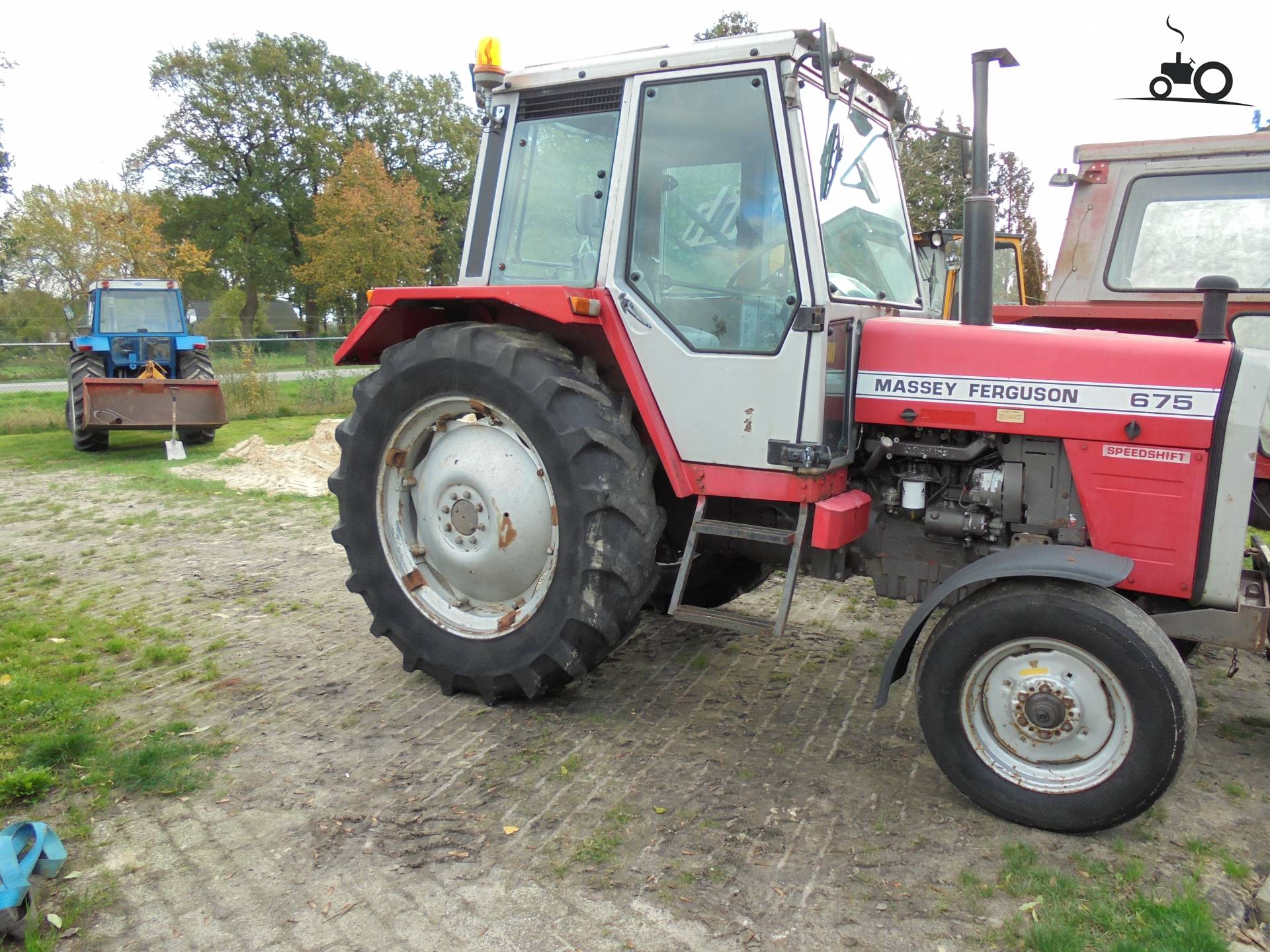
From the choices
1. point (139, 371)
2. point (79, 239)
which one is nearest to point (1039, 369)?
point (139, 371)

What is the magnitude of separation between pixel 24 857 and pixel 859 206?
353 cm

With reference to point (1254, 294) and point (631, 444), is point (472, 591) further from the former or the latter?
point (1254, 294)

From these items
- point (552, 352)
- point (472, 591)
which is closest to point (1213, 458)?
point (552, 352)

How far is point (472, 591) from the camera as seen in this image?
3.92m

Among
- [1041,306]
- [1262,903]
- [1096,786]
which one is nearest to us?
[1262,903]

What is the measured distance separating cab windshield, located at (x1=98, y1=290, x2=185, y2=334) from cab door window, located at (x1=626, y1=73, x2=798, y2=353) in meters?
11.2

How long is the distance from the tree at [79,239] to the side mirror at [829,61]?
26017 mm

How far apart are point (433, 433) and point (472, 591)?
70cm

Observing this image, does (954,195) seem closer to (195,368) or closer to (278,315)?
(195,368)

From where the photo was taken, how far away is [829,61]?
2.84 meters

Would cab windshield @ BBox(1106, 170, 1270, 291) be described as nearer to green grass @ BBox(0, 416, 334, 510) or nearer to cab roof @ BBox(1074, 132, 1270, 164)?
cab roof @ BBox(1074, 132, 1270, 164)

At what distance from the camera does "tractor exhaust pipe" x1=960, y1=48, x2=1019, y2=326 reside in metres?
2.94

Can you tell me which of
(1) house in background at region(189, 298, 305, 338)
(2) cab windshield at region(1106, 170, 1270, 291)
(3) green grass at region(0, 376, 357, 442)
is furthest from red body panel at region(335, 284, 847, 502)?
(1) house in background at region(189, 298, 305, 338)

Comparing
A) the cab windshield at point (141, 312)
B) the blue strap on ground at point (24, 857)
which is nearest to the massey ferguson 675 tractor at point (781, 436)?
the blue strap on ground at point (24, 857)
